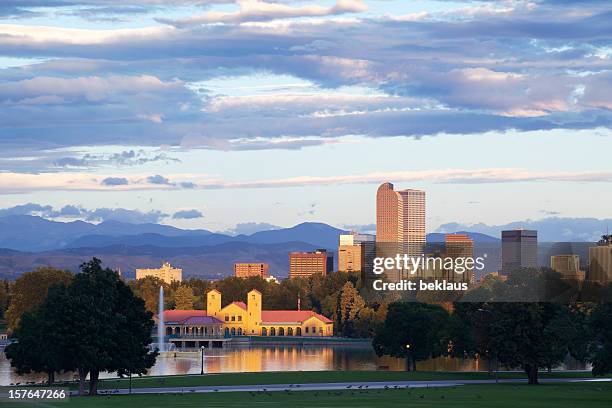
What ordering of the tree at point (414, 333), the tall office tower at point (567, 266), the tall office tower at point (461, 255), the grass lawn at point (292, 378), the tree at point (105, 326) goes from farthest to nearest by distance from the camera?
the tree at point (414, 333), the tall office tower at point (461, 255), the tall office tower at point (567, 266), the grass lawn at point (292, 378), the tree at point (105, 326)

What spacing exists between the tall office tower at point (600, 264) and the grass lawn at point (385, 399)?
15831 mm

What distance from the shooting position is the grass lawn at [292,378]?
8962 centimetres

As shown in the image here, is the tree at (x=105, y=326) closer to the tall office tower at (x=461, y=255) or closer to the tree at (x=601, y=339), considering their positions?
the tree at (x=601, y=339)

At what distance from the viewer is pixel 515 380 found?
98312 mm

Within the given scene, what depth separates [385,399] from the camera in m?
68.8

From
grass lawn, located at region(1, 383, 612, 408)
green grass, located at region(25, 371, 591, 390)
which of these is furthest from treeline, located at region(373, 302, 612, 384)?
grass lawn, located at region(1, 383, 612, 408)

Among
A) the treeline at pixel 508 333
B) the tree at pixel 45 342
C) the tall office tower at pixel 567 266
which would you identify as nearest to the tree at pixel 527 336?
the treeline at pixel 508 333

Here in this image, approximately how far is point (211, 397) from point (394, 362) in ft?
232

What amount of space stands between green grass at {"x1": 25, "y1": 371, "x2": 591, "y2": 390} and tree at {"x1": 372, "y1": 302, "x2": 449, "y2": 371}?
13.4 metres

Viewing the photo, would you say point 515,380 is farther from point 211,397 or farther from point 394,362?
point 394,362

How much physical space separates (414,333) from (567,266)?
19.7 metres

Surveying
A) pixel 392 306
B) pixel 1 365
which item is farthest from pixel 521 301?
pixel 1 365

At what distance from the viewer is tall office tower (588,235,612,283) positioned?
315 ft

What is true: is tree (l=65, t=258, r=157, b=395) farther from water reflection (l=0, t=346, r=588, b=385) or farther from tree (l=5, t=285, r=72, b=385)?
water reflection (l=0, t=346, r=588, b=385)
